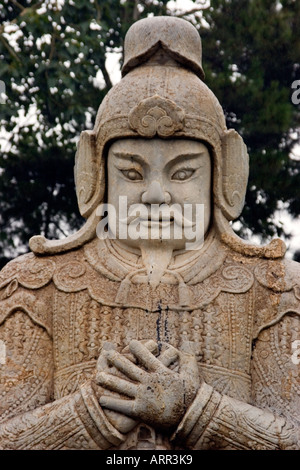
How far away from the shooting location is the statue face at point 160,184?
32.0ft

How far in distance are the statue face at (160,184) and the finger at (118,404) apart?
4.50 feet

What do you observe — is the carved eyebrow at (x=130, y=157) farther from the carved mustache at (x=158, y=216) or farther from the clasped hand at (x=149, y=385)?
the clasped hand at (x=149, y=385)

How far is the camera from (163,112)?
973 cm

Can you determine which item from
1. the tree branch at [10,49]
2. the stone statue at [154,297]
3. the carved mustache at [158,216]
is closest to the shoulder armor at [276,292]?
the stone statue at [154,297]

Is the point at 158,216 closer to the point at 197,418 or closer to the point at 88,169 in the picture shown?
the point at 88,169

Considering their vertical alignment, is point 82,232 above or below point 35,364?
above

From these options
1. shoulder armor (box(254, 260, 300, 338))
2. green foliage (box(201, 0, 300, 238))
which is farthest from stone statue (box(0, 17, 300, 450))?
green foliage (box(201, 0, 300, 238))

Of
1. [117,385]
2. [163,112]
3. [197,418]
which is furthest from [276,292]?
[163,112]

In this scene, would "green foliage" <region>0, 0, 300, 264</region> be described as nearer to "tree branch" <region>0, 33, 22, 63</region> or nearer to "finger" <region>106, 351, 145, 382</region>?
"tree branch" <region>0, 33, 22, 63</region>

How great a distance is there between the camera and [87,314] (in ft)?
31.8

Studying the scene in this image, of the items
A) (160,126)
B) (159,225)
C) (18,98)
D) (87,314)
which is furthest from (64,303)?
(18,98)

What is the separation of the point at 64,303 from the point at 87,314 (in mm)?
215
